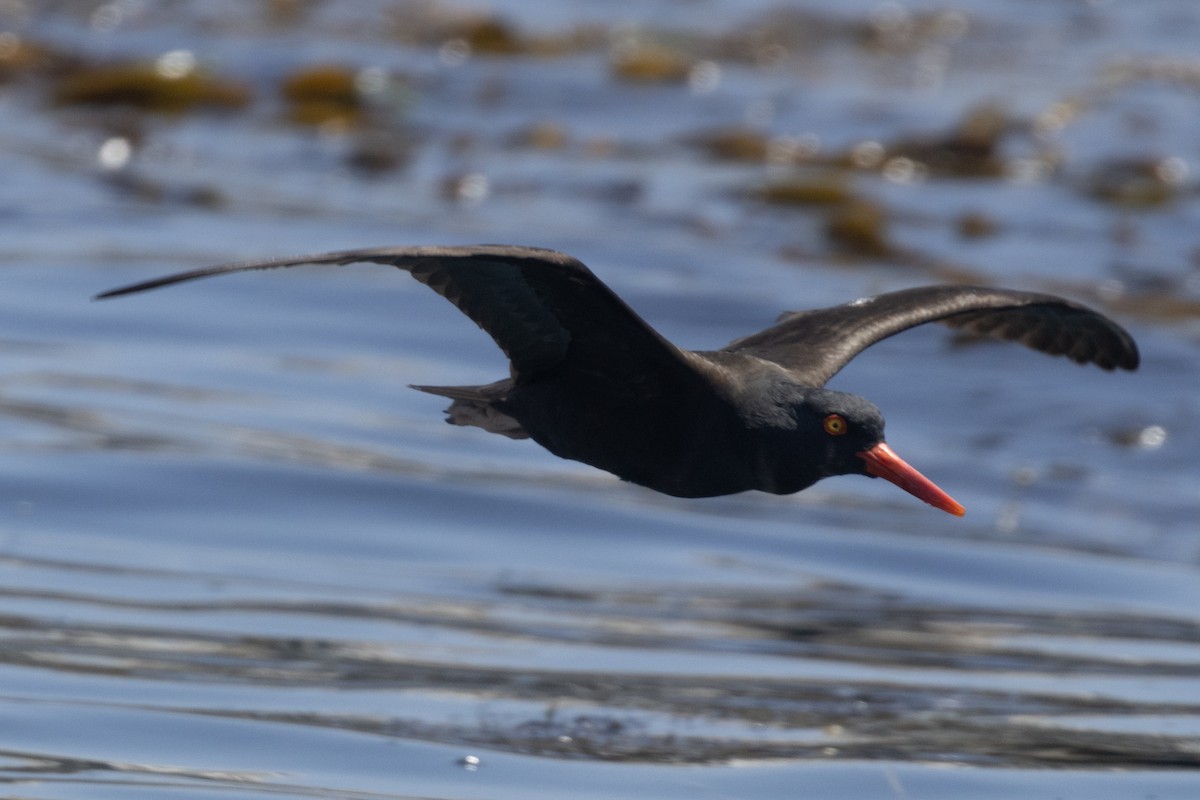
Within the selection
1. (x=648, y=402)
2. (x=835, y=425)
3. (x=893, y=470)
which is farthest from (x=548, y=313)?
(x=893, y=470)

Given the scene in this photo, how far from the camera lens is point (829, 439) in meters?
5.52

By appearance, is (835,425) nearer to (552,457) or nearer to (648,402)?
(648,402)

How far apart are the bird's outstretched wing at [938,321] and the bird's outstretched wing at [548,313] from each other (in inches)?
30.3

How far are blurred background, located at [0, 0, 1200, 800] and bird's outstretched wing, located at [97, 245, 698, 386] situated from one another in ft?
5.37

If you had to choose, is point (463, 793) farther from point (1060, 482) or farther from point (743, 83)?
point (743, 83)

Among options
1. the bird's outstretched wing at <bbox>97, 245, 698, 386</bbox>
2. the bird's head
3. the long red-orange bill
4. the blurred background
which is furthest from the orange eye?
the blurred background

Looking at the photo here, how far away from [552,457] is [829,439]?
19.7 ft

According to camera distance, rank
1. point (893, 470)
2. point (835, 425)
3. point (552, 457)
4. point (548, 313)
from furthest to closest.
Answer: point (552, 457) → point (893, 470) → point (835, 425) → point (548, 313)

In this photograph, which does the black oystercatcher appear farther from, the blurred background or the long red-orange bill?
the blurred background

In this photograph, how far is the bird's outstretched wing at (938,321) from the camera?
6309 mm

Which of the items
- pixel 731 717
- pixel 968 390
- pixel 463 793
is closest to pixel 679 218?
pixel 968 390

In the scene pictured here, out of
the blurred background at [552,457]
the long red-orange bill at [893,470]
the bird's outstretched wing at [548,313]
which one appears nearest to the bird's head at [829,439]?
the long red-orange bill at [893,470]

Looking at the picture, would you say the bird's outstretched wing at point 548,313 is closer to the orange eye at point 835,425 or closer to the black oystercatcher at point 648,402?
the black oystercatcher at point 648,402

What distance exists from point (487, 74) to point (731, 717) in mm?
13771
